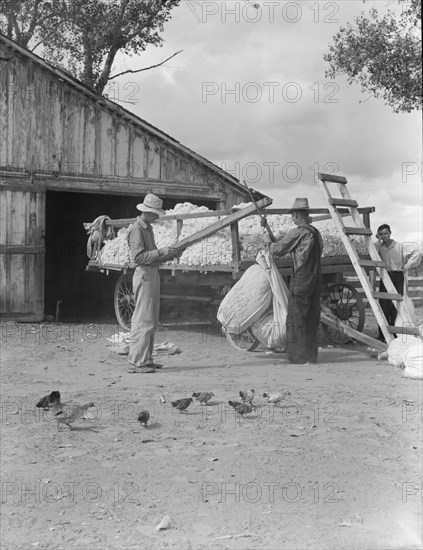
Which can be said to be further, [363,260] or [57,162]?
[57,162]

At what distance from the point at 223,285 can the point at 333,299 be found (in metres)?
2.03

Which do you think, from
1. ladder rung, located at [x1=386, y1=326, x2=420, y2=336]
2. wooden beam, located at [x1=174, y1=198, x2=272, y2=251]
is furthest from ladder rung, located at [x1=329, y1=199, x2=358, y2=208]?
ladder rung, located at [x1=386, y1=326, x2=420, y2=336]

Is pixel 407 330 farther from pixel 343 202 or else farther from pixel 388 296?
pixel 343 202

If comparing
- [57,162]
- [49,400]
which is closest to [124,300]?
[57,162]

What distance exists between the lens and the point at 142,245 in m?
8.55

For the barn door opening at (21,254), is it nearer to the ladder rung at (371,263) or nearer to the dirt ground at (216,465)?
the dirt ground at (216,465)

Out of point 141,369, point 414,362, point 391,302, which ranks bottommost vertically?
point 141,369

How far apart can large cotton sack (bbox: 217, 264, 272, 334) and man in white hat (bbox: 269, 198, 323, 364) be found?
35 cm

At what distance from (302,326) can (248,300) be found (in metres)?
0.78

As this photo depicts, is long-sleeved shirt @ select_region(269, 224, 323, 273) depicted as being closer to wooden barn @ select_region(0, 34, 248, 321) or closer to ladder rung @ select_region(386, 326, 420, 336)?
ladder rung @ select_region(386, 326, 420, 336)

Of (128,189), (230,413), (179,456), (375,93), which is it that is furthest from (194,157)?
(179,456)

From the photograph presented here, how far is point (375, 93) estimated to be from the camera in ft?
60.6

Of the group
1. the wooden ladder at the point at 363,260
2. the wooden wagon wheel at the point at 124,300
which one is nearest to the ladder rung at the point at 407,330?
the wooden ladder at the point at 363,260

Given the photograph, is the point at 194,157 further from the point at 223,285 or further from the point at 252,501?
the point at 252,501
